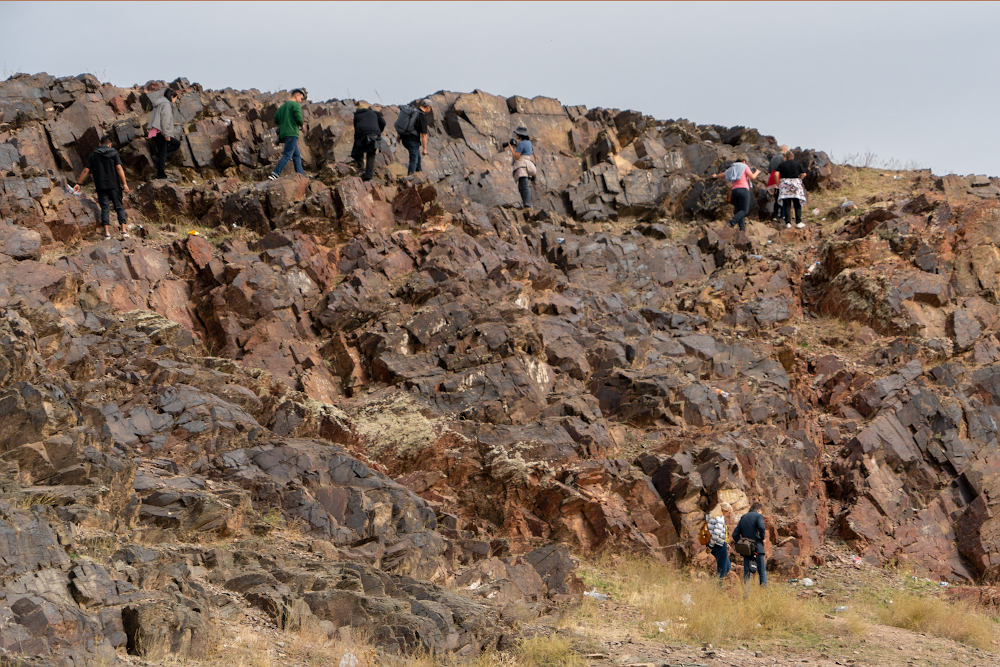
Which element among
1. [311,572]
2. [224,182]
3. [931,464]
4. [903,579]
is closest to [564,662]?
[311,572]

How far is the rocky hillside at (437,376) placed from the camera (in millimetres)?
8750

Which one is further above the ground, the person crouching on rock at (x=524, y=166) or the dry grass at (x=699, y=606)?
the person crouching on rock at (x=524, y=166)

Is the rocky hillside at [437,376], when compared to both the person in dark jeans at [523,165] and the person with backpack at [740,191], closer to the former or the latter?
the person in dark jeans at [523,165]

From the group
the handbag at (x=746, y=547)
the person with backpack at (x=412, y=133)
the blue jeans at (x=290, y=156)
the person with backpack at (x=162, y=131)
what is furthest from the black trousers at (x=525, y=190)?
the handbag at (x=746, y=547)

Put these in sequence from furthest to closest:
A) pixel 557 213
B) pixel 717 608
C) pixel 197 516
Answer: pixel 557 213 → pixel 717 608 → pixel 197 516

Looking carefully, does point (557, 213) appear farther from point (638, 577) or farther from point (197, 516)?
point (197, 516)

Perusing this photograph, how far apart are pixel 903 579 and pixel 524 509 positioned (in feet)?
19.1

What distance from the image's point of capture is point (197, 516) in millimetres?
9359

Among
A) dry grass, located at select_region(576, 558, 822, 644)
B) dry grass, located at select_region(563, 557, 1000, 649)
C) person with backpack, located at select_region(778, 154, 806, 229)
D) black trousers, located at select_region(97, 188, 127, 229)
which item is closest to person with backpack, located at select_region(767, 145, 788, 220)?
person with backpack, located at select_region(778, 154, 806, 229)

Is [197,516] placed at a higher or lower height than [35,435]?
lower

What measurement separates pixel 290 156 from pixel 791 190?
1182 centimetres

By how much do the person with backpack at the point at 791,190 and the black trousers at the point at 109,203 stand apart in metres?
14.8

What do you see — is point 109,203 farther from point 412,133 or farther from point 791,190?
point 791,190

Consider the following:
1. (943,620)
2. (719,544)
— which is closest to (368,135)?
(719,544)
